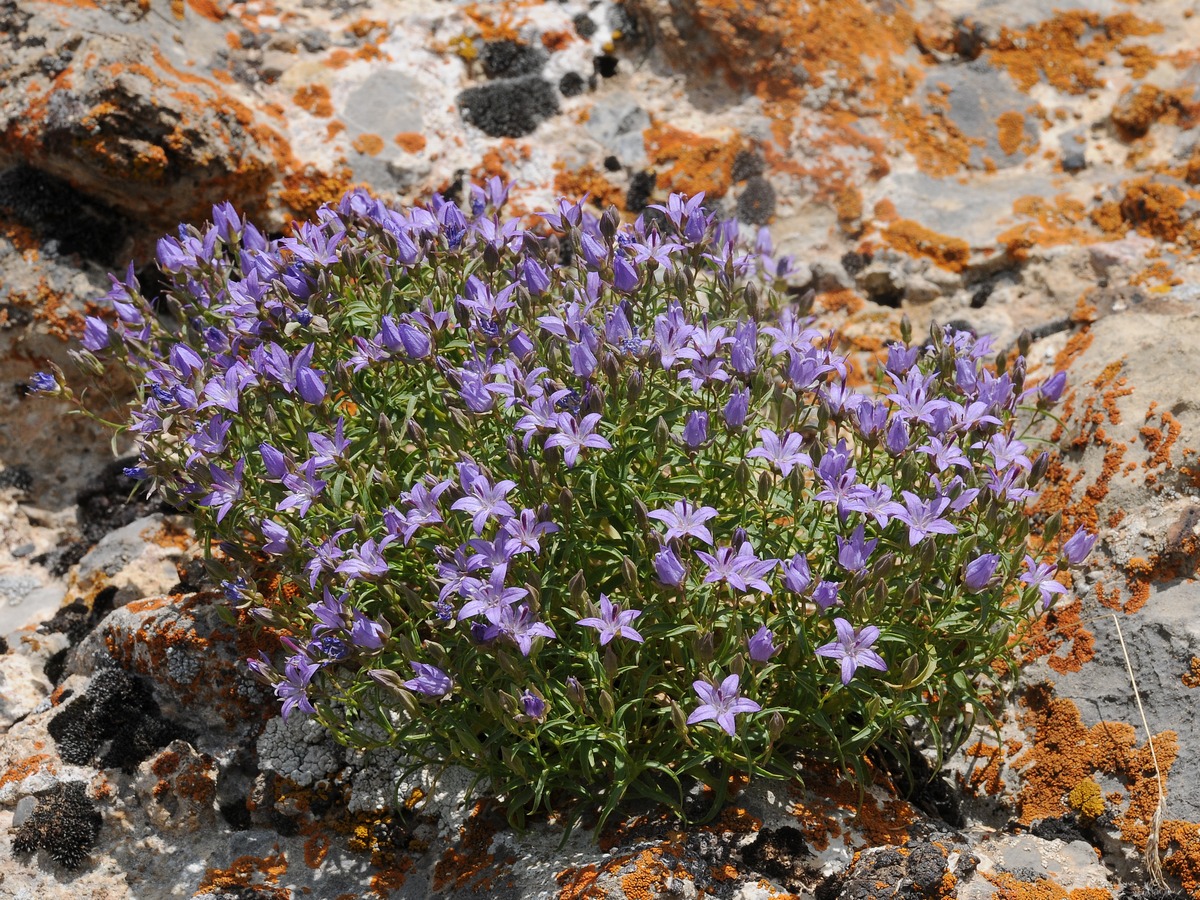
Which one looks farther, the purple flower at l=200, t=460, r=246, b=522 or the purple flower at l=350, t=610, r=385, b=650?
the purple flower at l=200, t=460, r=246, b=522

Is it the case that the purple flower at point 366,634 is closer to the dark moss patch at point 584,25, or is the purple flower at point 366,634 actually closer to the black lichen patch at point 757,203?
the black lichen patch at point 757,203

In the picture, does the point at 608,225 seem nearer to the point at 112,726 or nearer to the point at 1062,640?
the point at 1062,640

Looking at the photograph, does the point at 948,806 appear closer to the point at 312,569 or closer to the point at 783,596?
the point at 783,596

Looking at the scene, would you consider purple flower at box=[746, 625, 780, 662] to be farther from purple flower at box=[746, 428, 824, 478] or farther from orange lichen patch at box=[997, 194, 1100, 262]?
orange lichen patch at box=[997, 194, 1100, 262]

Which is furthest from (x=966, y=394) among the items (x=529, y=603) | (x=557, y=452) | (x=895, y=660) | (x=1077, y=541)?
(x=529, y=603)

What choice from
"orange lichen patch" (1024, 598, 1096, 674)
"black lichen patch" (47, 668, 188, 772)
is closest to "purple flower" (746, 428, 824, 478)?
"orange lichen patch" (1024, 598, 1096, 674)

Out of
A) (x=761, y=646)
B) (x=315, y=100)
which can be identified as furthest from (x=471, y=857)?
(x=315, y=100)

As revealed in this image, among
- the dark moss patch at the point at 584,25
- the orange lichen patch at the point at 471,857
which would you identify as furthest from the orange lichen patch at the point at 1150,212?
the orange lichen patch at the point at 471,857
